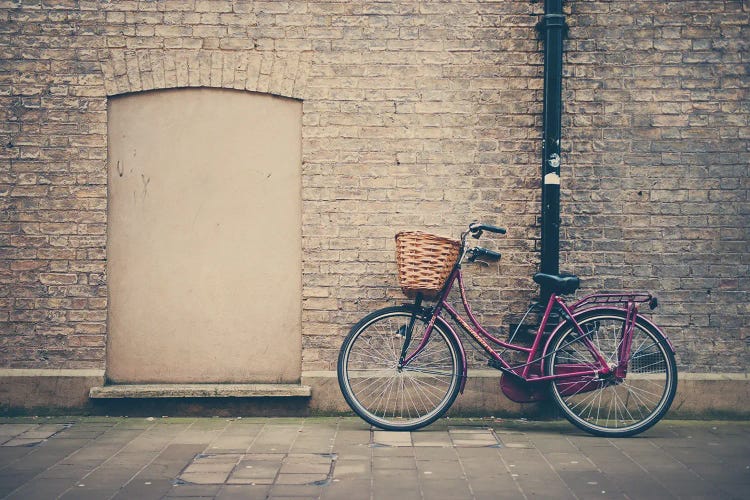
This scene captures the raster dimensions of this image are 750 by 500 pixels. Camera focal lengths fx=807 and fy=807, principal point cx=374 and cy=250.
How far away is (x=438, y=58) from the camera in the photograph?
627cm

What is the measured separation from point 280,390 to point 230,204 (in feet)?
4.96

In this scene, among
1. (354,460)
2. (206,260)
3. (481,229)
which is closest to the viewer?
(354,460)

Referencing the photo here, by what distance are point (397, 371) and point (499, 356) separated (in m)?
0.75

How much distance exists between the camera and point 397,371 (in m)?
5.90

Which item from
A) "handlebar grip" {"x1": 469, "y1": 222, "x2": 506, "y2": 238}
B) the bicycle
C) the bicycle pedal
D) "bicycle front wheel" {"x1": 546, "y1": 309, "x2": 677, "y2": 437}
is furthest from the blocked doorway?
"bicycle front wheel" {"x1": 546, "y1": 309, "x2": 677, "y2": 437}

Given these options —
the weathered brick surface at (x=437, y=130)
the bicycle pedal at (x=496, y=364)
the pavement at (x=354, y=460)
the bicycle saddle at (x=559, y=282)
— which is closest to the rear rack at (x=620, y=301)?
the bicycle saddle at (x=559, y=282)

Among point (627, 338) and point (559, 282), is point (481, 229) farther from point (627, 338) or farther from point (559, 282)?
point (627, 338)

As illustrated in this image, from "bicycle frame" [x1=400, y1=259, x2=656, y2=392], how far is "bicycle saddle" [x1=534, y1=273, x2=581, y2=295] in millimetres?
60

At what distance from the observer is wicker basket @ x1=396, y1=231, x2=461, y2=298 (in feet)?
18.1

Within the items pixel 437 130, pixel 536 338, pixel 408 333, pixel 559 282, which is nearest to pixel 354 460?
pixel 408 333

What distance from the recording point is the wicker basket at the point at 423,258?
217 inches

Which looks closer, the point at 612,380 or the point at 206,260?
the point at 612,380

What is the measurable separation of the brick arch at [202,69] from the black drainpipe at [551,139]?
1.85 m

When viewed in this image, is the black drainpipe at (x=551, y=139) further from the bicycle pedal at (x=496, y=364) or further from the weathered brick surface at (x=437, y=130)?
the bicycle pedal at (x=496, y=364)
